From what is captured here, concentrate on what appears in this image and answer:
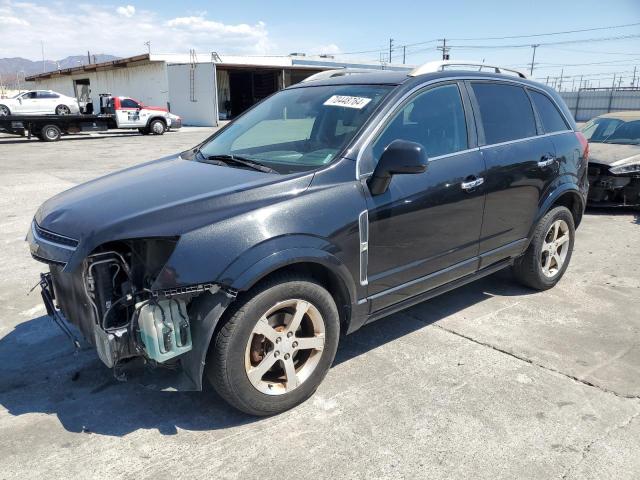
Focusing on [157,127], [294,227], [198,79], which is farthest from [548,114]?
[198,79]

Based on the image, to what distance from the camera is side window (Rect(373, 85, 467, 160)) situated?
128 inches

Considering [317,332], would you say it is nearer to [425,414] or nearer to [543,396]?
[425,414]

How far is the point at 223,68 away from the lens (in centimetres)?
Answer: 3541

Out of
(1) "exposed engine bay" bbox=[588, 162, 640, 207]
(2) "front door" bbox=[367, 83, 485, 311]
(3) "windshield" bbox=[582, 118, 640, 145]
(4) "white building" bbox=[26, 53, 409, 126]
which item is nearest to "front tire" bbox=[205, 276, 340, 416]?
(2) "front door" bbox=[367, 83, 485, 311]

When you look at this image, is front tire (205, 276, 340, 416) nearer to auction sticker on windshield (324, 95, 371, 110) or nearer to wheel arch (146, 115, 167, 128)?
auction sticker on windshield (324, 95, 371, 110)

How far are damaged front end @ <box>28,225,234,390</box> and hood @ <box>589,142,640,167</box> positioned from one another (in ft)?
23.4

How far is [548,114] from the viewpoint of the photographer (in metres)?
4.55

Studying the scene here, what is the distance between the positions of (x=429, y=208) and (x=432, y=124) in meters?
0.61

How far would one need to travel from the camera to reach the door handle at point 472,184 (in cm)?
354

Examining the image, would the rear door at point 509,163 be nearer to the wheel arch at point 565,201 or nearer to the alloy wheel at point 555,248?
the wheel arch at point 565,201

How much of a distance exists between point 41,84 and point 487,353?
61851mm

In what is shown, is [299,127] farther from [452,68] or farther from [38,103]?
[38,103]

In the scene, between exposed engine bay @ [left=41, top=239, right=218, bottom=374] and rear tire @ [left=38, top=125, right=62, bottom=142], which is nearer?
exposed engine bay @ [left=41, top=239, right=218, bottom=374]

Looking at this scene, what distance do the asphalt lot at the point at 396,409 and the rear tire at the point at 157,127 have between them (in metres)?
23.2
